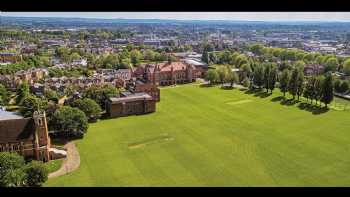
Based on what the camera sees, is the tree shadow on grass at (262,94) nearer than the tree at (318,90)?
No

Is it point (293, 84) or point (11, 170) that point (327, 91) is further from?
point (11, 170)

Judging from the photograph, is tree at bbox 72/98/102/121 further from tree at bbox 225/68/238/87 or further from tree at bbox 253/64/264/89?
tree at bbox 253/64/264/89

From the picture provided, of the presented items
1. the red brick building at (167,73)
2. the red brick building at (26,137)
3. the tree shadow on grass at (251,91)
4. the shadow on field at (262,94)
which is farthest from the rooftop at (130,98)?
the tree shadow on grass at (251,91)

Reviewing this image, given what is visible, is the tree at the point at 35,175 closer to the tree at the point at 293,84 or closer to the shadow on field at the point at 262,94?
the shadow on field at the point at 262,94

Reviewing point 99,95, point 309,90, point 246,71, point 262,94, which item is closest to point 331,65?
point 246,71

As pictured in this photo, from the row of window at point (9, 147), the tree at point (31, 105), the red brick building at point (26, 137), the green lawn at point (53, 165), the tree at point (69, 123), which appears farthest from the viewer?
the tree at point (31, 105)

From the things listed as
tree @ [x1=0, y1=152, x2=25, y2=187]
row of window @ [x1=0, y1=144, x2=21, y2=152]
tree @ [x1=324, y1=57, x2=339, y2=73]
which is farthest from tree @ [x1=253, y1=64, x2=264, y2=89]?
tree @ [x1=0, y1=152, x2=25, y2=187]
